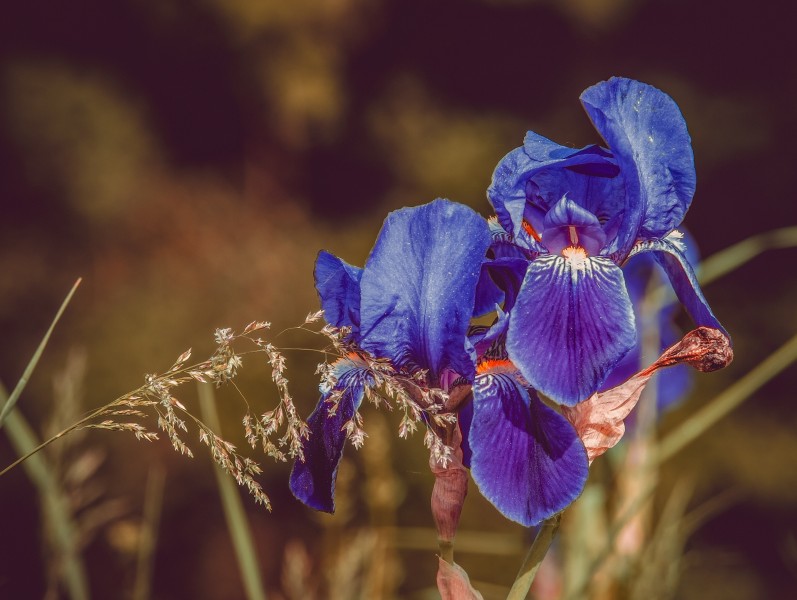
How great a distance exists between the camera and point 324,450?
0.83 m

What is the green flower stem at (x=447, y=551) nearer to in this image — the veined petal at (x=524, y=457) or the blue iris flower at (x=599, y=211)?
the veined petal at (x=524, y=457)

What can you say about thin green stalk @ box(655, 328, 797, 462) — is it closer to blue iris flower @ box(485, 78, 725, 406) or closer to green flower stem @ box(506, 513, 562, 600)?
blue iris flower @ box(485, 78, 725, 406)

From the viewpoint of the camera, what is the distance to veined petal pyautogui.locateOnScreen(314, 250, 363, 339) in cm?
89

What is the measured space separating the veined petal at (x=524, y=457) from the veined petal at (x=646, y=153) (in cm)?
19

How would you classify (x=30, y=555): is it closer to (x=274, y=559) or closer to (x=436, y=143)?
(x=274, y=559)

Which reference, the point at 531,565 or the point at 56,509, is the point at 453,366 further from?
the point at 56,509

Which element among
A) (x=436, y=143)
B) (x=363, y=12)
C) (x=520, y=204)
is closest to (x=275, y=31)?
(x=363, y=12)

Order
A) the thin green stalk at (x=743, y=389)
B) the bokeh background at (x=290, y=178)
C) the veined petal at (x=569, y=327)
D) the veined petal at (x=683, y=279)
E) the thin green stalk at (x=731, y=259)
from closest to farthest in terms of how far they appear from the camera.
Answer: the veined petal at (x=569, y=327)
the veined petal at (x=683, y=279)
the thin green stalk at (x=743, y=389)
the thin green stalk at (x=731, y=259)
the bokeh background at (x=290, y=178)

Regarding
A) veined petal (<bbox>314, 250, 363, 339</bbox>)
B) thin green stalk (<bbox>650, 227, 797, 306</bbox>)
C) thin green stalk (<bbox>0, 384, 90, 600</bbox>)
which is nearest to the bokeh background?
thin green stalk (<bbox>650, 227, 797, 306</bbox>)

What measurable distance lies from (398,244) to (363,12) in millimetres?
4190

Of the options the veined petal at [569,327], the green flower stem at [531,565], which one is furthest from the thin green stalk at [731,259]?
the green flower stem at [531,565]

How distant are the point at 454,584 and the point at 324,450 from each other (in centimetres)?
16

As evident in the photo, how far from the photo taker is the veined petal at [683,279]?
0.82 m

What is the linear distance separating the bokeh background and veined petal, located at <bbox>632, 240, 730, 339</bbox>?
122 inches
